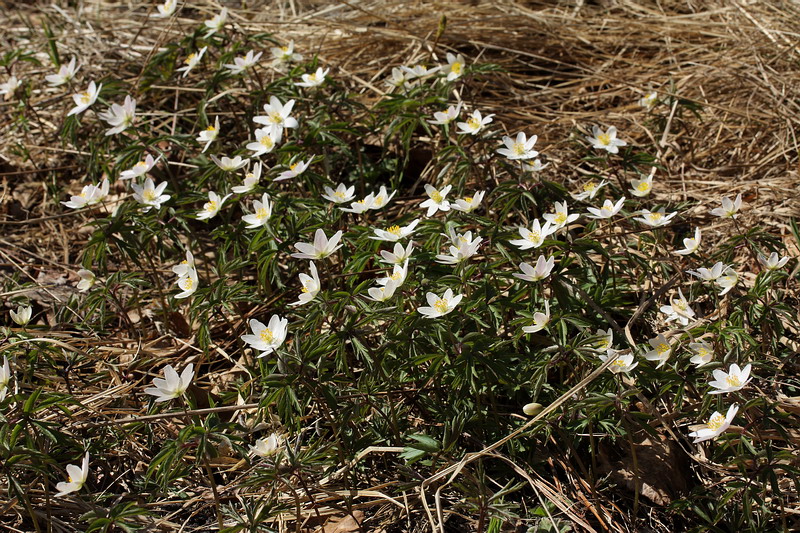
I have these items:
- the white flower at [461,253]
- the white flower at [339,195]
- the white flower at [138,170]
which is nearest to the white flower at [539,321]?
the white flower at [461,253]

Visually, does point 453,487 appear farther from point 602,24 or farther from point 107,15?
point 107,15

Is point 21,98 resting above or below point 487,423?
above

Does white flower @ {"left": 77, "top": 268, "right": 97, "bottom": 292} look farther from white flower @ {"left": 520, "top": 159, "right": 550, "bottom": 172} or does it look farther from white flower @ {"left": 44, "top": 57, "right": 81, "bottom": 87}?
white flower @ {"left": 520, "top": 159, "right": 550, "bottom": 172}

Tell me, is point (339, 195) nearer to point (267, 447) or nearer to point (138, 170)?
point (138, 170)

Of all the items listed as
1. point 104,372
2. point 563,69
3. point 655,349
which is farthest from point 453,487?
point 563,69

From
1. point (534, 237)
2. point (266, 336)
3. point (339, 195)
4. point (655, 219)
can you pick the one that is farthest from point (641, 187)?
point (266, 336)

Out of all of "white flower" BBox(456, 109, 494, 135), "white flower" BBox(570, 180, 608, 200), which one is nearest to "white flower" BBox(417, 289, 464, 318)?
"white flower" BBox(570, 180, 608, 200)
